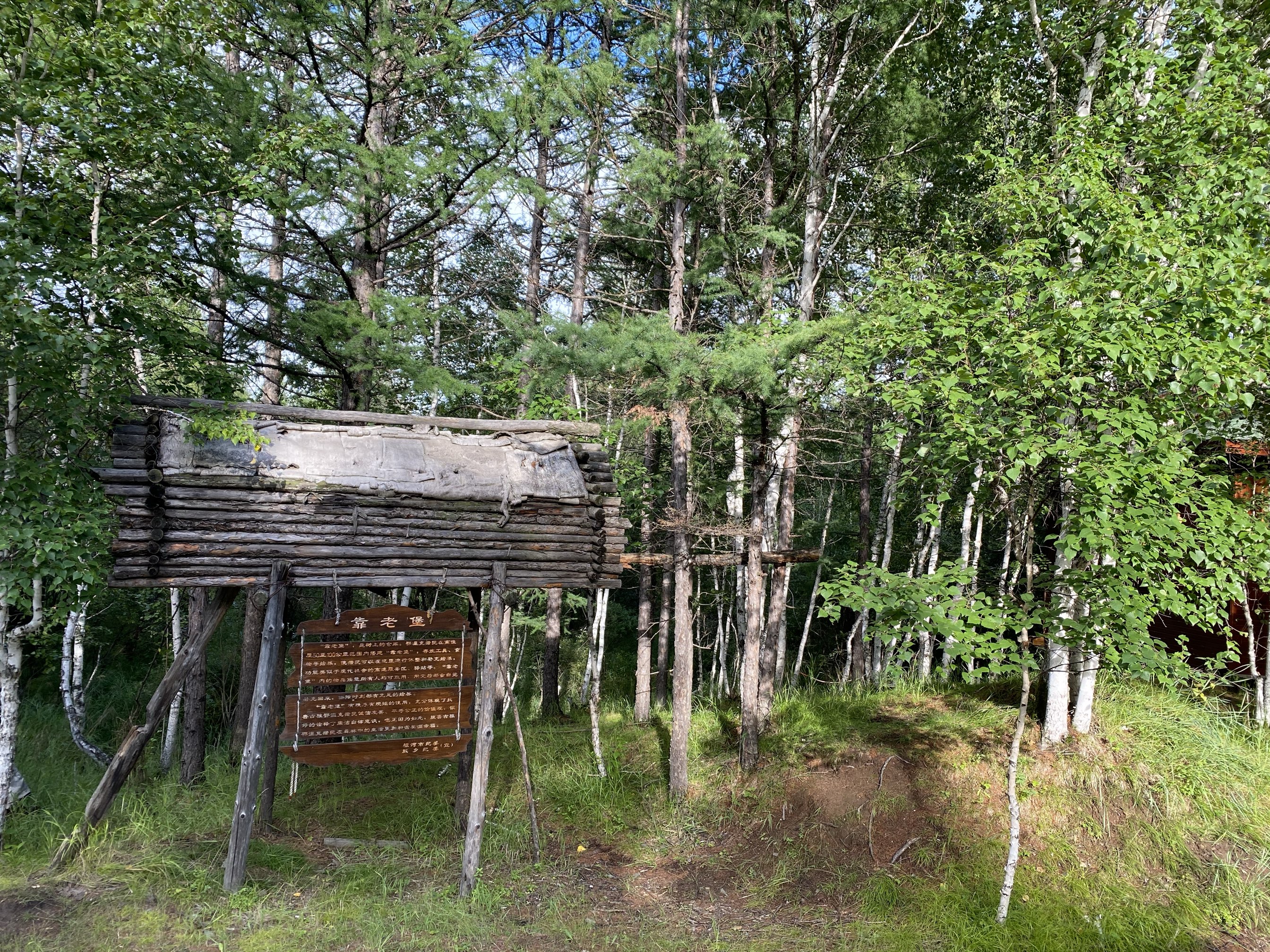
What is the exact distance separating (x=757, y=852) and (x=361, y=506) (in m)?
4.99

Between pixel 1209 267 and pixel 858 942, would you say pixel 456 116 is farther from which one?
pixel 858 942

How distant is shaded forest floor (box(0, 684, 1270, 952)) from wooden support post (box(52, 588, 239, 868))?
0.25 m

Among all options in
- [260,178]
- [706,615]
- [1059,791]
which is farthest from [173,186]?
[706,615]

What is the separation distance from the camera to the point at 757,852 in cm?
679

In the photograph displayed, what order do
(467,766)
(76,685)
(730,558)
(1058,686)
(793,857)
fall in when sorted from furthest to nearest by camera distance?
1. (76,685)
2. (730,558)
3. (467,766)
4. (1058,686)
5. (793,857)

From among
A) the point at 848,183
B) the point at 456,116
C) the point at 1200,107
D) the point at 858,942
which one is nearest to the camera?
the point at 858,942

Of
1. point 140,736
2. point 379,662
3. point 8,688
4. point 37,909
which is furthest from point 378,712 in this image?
point 8,688

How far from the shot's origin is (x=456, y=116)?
8305 mm

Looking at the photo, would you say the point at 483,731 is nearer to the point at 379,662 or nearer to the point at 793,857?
the point at 379,662

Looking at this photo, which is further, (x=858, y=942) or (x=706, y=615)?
(x=706, y=615)

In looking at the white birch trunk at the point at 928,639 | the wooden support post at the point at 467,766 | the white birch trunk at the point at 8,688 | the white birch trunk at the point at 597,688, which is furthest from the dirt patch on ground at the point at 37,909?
the white birch trunk at the point at 928,639

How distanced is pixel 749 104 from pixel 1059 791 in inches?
347

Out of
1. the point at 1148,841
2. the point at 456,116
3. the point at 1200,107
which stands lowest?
the point at 1148,841

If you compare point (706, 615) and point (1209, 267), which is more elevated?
point (1209, 267)
